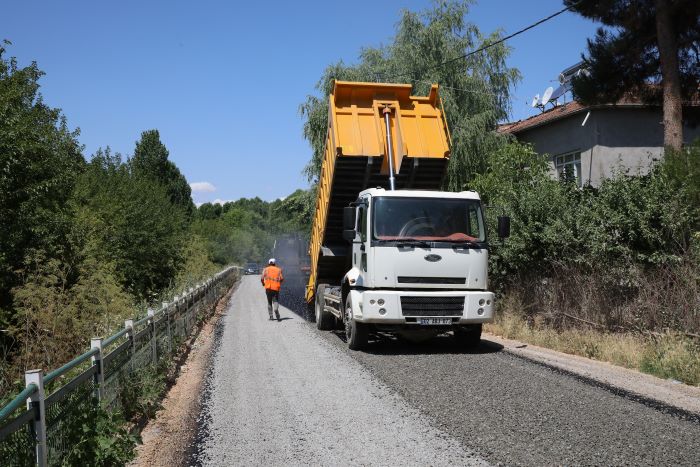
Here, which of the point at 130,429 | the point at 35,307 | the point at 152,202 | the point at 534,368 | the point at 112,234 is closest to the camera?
the point at 130,429

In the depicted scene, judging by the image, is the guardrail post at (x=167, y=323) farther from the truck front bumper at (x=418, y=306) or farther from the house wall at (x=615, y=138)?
the house wall at (x=615, y=138)

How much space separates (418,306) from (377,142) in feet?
11.1

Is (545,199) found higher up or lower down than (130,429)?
higher up

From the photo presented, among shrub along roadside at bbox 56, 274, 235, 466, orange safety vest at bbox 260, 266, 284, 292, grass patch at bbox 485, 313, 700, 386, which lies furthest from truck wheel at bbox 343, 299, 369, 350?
orange safety vest at bbox 260, 266, 284, 292

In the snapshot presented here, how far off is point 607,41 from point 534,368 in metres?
9.77

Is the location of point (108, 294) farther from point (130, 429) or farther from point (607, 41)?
point (607, 41)

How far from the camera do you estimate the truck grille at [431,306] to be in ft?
34.1

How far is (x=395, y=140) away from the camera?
12102mm

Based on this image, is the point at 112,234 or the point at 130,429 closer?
the point at 130,429

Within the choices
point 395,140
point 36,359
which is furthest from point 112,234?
point 395,140

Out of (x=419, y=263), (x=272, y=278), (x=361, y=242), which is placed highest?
(x=361, y=242)

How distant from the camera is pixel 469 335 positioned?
37.3 feet

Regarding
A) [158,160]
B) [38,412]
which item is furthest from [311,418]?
A: [158,160]

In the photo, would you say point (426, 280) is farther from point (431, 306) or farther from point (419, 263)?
point (431, 306)
